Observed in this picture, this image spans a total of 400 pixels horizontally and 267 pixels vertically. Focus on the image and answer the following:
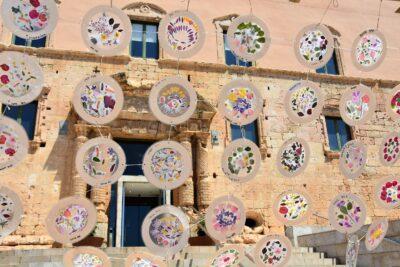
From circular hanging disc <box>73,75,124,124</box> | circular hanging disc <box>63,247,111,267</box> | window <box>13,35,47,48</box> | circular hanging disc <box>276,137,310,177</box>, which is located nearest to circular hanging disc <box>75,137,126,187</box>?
circular hanging disc <box>73,75,124,124</box>

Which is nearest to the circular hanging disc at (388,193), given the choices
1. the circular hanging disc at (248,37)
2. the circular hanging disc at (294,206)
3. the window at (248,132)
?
the circular hanging disc at (294,206)

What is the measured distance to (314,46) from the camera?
7.11 metres

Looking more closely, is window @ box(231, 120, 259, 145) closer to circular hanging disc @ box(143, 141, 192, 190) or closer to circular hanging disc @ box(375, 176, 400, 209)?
circular hanging disc @ box(375, 176, 400, 209)

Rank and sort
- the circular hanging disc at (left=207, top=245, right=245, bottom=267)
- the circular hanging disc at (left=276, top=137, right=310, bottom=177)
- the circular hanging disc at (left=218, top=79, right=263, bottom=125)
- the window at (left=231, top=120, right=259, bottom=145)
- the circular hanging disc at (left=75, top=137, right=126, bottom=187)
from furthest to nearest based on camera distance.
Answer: the window at (left=231, top=120, right=259, bottom=145), the circular hanging disc at (left=276, top=137, right=310, bottom=177), the circular hanging disc at (left=218, top=79, right=263, bottom=125), the circular hanging disc at (left=207, top=245, right=245, bottom=267), the circular hanging disc at (left=75, top=137, right=126, bottom=187)

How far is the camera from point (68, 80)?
40.0ft

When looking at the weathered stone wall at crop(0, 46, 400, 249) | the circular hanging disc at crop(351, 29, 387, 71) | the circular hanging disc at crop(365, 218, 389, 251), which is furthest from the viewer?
the weathered stone wall at crop(0, 46, 400, 249)

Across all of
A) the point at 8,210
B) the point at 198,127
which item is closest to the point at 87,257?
the point at 8,210

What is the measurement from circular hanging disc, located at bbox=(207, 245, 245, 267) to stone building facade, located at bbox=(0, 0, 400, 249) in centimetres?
465

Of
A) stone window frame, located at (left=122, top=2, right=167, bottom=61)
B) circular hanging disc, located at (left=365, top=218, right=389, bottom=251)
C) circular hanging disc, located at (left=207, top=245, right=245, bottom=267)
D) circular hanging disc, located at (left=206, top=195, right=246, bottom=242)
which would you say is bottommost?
circular hanging disc, located at (left=207, top=245, right=245, bottom=267)

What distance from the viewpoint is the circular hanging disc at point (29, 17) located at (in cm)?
560

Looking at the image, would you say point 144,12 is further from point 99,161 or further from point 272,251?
point 272,251

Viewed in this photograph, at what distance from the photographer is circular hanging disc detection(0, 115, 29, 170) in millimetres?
5590

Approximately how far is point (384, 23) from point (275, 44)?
18.1 ft

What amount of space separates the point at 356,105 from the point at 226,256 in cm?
390
